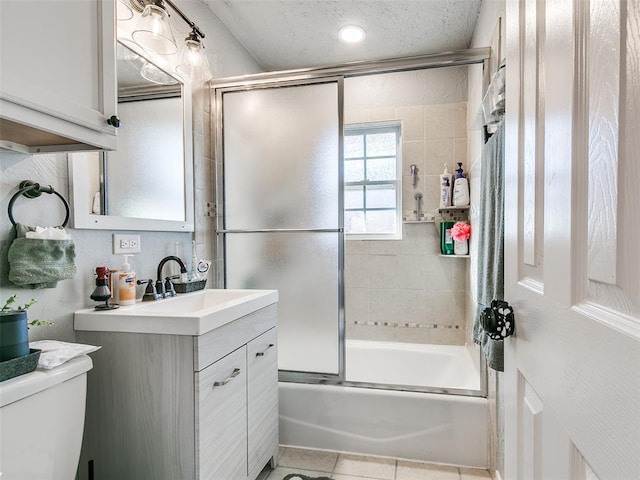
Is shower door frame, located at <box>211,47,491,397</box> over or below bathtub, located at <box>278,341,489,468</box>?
over

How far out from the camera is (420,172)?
292 centimetres

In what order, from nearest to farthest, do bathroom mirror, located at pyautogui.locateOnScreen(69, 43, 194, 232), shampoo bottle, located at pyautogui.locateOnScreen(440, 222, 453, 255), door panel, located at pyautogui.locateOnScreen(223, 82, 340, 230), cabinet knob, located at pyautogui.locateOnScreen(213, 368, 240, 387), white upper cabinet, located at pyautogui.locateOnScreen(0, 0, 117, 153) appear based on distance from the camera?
1. white upper cabinet, located at pyautogui.locateOnScreen(0, 0, 117, 153)
2. cabinet knob, located at pyautogui.locateOnScreen(213, 368, 240, 387)
3. bathroom mirror, located at pyautogui.locateOnScreen(69, 43, 194, 232)
4. door panel, located at pyautogui.locateOnScreen(223, 82, 340, 230)
5. shampoo bottle, located at pyautogui.locateOnScreen(440, 222, 453, 255)

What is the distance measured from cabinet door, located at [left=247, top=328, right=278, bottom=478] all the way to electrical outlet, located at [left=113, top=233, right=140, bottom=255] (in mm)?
697

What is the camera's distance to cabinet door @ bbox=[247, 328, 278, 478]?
1618mm

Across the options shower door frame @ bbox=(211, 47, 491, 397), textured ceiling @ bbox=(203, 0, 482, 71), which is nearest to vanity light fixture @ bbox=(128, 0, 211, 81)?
shower door frame @ bbox=(211, 47, 491, 397)

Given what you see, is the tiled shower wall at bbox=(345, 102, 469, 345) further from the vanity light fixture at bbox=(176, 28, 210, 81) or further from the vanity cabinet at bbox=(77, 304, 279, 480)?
the vanity cabinet at bbox=(77, 304, 279, 480)

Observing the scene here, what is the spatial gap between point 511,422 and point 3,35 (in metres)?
1.46

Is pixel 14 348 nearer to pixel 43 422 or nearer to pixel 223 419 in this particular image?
pixel 43 422

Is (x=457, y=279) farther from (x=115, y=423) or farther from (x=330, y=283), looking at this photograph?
(x=115, y=423)

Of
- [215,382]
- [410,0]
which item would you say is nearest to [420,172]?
[410,0]

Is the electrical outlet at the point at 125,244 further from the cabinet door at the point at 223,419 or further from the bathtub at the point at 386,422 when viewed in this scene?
the bathtub at the point at 386,422

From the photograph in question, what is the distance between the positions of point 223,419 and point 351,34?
102 inches

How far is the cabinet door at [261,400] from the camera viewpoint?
1618 mm

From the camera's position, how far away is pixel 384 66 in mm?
2066
